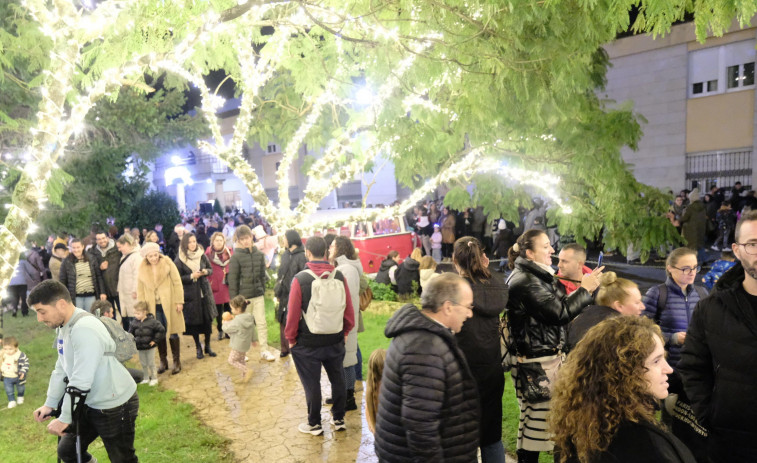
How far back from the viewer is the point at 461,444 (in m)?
3.02

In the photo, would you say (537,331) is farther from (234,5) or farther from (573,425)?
(234,5)

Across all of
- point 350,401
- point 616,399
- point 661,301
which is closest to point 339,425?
point 350,401

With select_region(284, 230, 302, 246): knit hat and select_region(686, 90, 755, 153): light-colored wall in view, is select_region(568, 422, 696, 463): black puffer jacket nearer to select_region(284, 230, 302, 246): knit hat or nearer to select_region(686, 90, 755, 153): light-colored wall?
select_region(284, 230, 302, 246): knit hat

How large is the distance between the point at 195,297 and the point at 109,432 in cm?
429

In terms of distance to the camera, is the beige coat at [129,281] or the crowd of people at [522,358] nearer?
the crowd of people at [522,358]

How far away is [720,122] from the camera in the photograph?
2066 centimetres

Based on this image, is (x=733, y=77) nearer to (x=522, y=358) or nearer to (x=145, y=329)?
(x=522, y=358)

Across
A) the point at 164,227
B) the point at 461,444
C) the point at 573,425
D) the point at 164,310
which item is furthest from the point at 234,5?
the point at 164,227

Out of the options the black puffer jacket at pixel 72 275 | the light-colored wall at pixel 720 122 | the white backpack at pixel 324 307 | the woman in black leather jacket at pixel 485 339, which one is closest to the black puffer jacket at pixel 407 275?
the black puffer jacket at pixel 72 275

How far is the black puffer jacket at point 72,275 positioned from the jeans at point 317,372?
565 cm

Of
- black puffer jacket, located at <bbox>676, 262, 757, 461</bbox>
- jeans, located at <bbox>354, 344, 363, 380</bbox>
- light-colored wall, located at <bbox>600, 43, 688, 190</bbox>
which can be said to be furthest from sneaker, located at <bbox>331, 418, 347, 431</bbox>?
light-colored wall, located at <bbox>600, 43, 688, 190</bbox>

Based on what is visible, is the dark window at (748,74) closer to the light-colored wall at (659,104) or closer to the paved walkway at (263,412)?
the light-colored wall at (659,104)

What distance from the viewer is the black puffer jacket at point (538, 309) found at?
3986 mm

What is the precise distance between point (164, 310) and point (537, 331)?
555 centimetres
